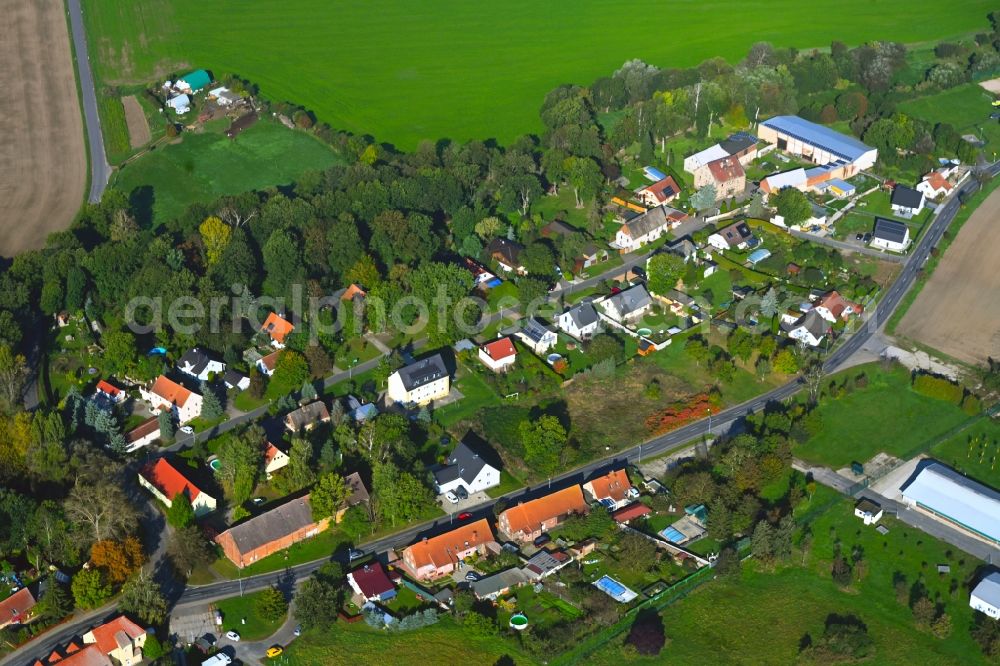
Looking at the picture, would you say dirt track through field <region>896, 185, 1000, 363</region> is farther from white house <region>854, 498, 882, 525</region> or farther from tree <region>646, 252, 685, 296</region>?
white house <region>854, 498, 882, 525</region>

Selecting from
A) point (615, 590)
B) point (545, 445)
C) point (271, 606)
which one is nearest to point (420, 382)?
point (545, 445)

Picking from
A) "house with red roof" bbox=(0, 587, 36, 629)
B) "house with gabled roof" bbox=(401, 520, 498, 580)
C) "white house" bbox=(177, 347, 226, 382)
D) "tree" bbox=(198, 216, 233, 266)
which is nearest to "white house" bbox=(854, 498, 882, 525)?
"house with gabled roof" bbox=(401, 520, 498, 580)

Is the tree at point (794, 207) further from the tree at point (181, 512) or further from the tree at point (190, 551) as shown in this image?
the tree at point (190, 551)

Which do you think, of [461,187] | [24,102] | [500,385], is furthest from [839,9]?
[24,102]

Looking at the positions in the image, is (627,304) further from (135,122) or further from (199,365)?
(135,122)

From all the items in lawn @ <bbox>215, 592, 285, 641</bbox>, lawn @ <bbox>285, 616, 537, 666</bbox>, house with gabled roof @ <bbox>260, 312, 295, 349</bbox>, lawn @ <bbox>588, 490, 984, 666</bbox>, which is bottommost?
lawn @ <bbox>588, 490, 984, 666</bbox>
